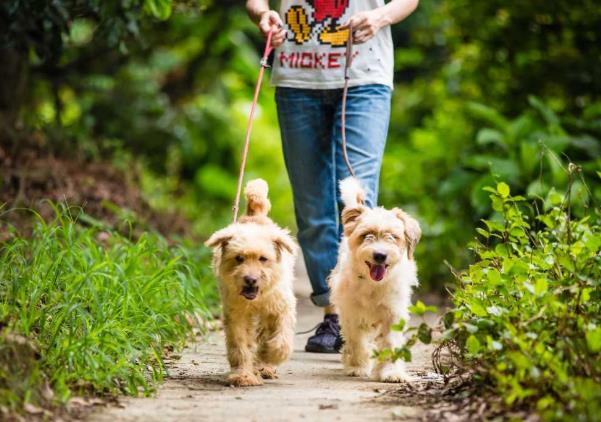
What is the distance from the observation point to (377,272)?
544cm

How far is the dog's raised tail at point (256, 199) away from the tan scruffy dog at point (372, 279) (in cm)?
51

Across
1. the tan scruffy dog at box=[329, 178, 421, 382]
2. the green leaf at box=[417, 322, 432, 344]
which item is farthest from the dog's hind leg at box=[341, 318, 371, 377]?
the green leaf at box=[417, 322, 432, 344]

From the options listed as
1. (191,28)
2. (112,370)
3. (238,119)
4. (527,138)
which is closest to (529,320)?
(112,370)

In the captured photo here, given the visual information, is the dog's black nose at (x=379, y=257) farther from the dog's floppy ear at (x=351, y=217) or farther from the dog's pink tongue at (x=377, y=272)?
the dog's floppy ear at (x=351, y=217)

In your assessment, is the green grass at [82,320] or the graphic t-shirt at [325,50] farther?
the graphic t-shirt at [325,50]

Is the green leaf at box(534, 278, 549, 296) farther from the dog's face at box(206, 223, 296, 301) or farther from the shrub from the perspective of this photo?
the dog's face at box(206, 223, 296, 301)

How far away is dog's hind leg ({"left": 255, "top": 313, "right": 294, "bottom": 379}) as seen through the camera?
5.52 m

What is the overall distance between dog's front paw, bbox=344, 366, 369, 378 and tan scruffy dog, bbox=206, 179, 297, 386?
1.53 ft

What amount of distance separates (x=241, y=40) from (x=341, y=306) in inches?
507

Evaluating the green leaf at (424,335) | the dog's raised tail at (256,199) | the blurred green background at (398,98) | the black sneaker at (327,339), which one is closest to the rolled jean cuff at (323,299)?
the black sneaker at (327,339)

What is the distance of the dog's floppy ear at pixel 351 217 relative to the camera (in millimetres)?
5648

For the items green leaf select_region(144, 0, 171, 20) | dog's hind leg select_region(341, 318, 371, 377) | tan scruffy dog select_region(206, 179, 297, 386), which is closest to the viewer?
tan scruffy dog select_region(206, 179, 297, 386)

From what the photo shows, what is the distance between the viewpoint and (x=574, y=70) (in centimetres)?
1109

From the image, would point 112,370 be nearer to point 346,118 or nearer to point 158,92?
point 346,118
